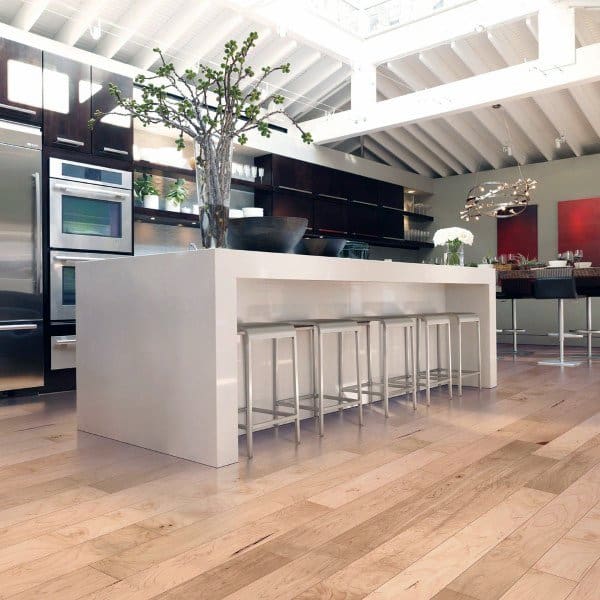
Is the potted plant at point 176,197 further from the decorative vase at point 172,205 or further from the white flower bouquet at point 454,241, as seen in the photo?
the white flower bouquet at point 454,241

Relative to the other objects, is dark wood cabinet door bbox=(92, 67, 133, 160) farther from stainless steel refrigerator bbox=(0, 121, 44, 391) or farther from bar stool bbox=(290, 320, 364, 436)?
bar stool bbox=(290, 320, 364, 436)

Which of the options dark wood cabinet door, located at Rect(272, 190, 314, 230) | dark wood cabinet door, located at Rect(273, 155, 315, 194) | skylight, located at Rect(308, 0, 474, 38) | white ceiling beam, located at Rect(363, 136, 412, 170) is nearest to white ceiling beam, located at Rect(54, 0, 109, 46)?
skylight, located at Rect(308, 0, 474, 38)

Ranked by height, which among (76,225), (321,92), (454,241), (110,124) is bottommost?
(454,241)

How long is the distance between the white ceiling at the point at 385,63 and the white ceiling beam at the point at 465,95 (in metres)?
0.39

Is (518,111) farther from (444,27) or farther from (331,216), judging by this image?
(331,216)

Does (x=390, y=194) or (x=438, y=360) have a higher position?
(x=390, y=194)

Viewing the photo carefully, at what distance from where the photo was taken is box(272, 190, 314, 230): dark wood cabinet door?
6.99m

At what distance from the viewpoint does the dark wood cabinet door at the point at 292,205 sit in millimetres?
6988

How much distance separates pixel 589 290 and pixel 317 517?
599 cm

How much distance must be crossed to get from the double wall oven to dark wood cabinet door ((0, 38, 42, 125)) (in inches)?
14.9

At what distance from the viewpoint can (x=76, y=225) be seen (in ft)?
15.0

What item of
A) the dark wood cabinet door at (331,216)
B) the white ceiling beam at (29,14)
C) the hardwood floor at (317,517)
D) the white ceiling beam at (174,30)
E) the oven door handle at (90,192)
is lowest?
→ the hardwood floor at (317,517)

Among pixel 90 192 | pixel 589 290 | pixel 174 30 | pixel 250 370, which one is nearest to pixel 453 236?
pixel 250 370

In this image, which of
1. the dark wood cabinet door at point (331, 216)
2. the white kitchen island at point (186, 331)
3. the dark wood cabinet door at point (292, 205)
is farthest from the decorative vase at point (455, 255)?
the dark wood cabinet door at point (331, 216)
